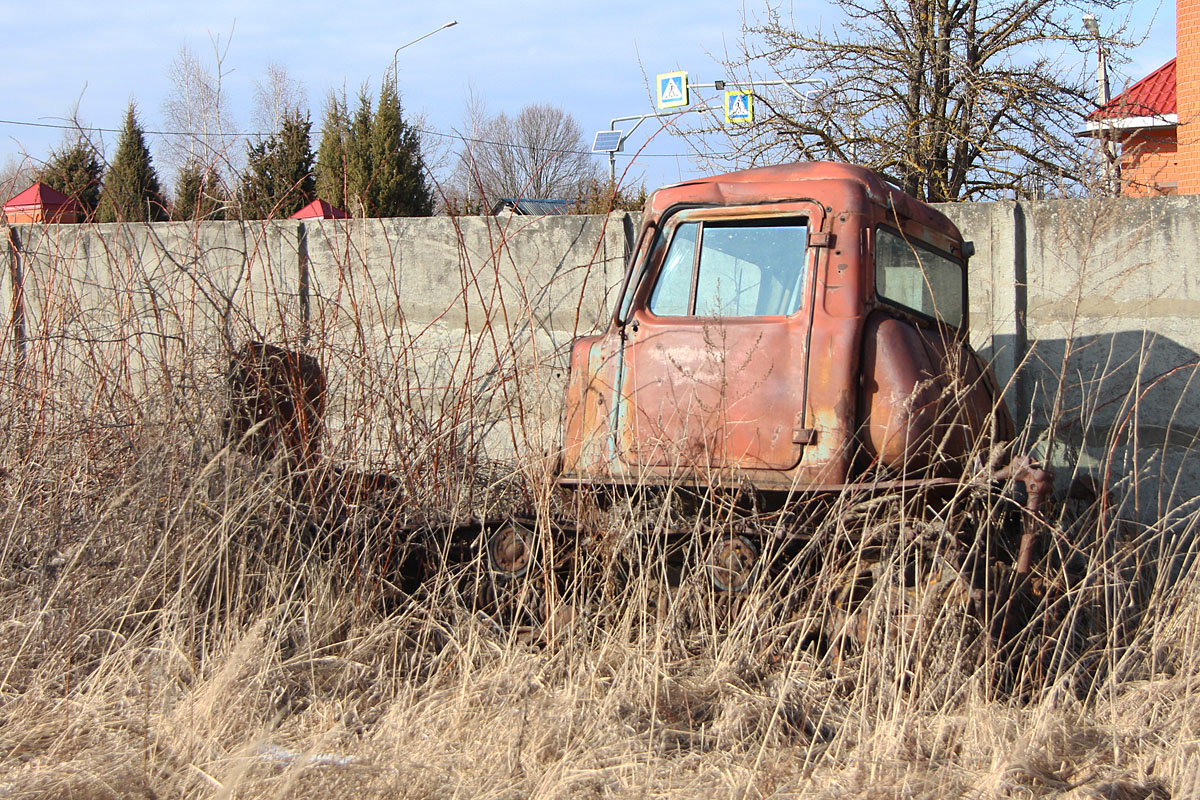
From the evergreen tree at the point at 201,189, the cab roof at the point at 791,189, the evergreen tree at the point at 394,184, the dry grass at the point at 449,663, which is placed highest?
the evergreen tree at the point at 394,184

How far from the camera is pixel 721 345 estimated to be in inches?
144

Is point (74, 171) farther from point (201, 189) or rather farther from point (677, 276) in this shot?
point (677, 276)

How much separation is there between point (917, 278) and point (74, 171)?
15.9 feet

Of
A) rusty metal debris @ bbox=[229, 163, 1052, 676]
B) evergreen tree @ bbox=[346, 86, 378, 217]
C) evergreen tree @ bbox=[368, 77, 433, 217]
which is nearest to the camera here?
rusty metal debris @ bbox=[229, 163, 1052, 676]

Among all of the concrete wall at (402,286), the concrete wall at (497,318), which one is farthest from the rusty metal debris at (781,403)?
the concrete wall at (402,286)

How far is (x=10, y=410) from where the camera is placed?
14.3 ft

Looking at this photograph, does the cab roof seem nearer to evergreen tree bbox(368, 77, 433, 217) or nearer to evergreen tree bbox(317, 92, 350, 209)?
evergreen tree bbox(317, 92, 350, 209)

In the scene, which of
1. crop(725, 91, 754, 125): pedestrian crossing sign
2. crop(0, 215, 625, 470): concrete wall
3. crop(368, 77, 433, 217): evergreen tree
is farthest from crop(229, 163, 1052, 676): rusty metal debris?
crop(368, 77, 433, 217): evergreen tree

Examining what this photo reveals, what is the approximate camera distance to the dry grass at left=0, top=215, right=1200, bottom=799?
105 inches

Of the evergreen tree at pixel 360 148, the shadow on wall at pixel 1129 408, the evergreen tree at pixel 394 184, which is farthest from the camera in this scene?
the evergreen tree at pixel 394 184

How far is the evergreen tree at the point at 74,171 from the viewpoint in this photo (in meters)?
5.04

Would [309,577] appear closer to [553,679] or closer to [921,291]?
[553,679]

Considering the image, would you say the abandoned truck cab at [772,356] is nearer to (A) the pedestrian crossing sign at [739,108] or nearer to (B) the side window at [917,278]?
(B) the side window at [917,278]

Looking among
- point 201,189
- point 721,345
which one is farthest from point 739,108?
point 721,345
